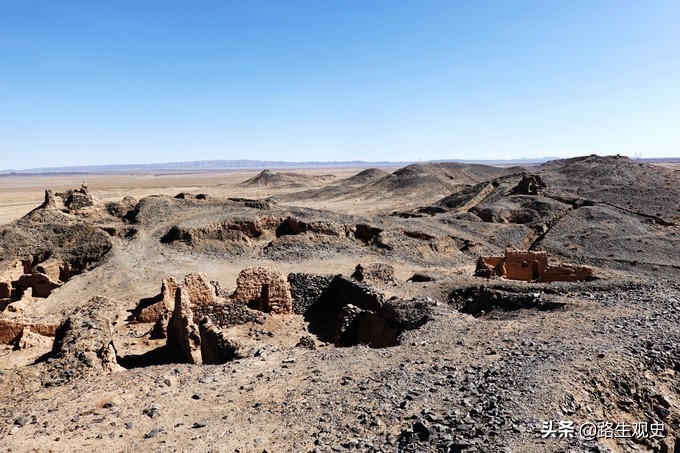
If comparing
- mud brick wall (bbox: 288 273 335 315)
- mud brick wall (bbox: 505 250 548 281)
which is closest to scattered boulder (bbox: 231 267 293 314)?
mud brick wall (bbox: 288 273 335 315)

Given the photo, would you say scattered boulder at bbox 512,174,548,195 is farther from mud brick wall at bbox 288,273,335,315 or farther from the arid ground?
mud brick wall at bbox 288,273,335,315

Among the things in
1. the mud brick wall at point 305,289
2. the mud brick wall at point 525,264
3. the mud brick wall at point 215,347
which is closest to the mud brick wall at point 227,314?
the mud brick wall at point 215,347

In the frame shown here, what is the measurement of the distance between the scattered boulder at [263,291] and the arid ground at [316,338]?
0.05 metres

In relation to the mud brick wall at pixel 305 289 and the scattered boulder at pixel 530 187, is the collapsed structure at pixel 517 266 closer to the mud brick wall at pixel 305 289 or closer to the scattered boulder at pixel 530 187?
the mud brick wall at pixel 305 289

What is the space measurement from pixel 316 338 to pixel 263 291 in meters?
2.39

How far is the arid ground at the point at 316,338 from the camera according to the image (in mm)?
6477

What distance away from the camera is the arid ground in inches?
255

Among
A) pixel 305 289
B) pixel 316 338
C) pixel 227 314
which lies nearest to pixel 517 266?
pixel 305 289

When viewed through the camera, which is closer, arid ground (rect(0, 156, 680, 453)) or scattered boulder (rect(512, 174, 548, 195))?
arid ground (rect(0, 156, 680, 453))

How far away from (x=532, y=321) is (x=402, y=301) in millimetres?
3529

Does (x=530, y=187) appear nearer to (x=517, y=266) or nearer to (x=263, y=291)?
(x=517, y=266)

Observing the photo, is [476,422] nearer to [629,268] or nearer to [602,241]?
[629,268]

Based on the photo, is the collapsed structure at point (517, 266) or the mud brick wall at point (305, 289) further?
the collapsed structure at point (517, 266)

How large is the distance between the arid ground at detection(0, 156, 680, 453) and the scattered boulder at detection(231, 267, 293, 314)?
0.05m
